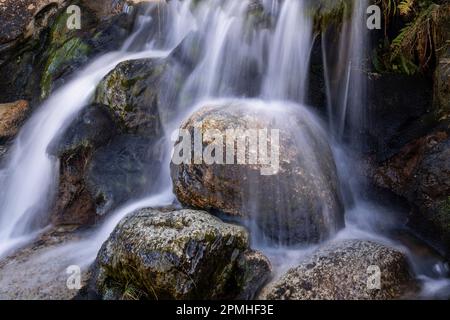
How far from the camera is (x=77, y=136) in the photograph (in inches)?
271

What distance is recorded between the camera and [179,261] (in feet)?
13.9

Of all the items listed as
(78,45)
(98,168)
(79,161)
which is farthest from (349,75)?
(78,45)

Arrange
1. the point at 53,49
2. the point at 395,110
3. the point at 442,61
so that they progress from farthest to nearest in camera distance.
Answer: the point at 53,49
the point at 395,110
the point at 442,61

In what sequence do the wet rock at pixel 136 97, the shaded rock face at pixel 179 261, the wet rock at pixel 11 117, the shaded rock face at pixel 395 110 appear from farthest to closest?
1. the wet rock at pixel 11 117
2. the wet rock at pixel 136 97
3. the shaded rock face at pixel 395 110
4. the shaded rock face at pixel 179 261

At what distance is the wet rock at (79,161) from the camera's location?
6.54 metres

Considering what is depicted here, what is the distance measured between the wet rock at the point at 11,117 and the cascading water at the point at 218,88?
0.38 m

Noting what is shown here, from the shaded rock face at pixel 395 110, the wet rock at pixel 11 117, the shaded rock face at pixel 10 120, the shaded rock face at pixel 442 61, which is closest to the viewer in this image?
the shaded rock face at pixel 442 61

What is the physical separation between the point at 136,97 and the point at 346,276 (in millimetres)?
4213

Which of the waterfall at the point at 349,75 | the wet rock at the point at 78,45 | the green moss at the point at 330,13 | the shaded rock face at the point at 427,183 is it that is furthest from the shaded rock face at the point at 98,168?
the shaded rock face at the point at 427,183

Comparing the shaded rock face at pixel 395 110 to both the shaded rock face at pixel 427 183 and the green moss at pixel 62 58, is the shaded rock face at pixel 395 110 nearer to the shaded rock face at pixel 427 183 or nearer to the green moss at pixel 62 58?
the shaded rock face at pixel 427 183

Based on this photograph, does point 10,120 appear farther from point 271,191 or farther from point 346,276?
point 346,276

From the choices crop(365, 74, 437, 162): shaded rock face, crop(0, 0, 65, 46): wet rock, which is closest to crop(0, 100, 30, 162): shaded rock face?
crop(0, 0, 65, 46): wet rock

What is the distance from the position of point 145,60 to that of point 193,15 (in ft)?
5.55
